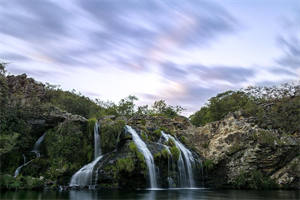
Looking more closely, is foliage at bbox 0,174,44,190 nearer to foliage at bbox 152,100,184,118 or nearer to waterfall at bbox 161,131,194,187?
waterfall at bbox 161,131,194,187

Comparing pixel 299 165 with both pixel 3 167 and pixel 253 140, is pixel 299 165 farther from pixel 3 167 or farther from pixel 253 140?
pixel 3 167

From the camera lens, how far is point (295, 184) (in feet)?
82.0

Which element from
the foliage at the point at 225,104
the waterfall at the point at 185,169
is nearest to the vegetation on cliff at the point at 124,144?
the waterfall at the point at 185,169

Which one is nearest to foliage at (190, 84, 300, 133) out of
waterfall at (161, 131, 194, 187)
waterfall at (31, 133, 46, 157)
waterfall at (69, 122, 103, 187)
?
waterfall at (161, 131, 194, 187)

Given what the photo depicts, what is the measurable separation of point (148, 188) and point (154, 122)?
17.5 m

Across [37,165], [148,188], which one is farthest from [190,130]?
[37,165]

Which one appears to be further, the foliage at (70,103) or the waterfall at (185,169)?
the foliage at (70,103)

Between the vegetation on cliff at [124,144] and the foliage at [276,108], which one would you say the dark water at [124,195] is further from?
the foliage at [276,108]

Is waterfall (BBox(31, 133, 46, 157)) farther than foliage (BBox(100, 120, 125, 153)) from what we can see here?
Yes

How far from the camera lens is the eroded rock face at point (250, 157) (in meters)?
25.8

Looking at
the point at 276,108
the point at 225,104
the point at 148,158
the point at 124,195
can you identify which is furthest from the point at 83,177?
the point at 225,104

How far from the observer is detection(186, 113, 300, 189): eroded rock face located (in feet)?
84.7

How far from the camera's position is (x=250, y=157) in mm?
26625

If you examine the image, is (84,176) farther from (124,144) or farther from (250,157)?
(250,157)
